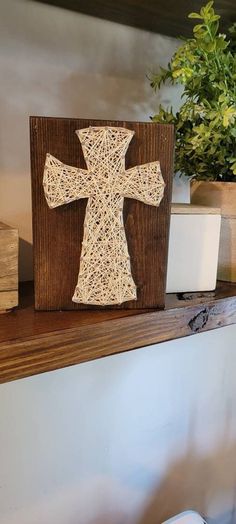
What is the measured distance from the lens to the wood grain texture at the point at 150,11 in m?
0.70

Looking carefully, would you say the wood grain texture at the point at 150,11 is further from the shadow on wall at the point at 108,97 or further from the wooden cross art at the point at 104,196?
the wooden cross art at the point at 104,196

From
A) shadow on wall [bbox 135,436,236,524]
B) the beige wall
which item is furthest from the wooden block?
shadow on wall [bbox 135,436,236,524]

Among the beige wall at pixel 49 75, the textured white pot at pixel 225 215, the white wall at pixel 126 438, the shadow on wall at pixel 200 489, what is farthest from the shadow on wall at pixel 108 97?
the shadow on wall at pixel 200 489

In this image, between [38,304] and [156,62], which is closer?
[38,304]

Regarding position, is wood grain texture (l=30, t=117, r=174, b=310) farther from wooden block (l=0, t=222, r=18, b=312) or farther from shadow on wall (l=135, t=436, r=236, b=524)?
shadow on wall (l=135, t=436, r=236, b=524)

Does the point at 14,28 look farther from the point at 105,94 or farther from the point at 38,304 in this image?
the point at 38,304

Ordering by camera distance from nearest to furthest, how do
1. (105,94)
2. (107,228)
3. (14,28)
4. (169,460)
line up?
(107,228)
(14,28)
(105,94)
(169,460)

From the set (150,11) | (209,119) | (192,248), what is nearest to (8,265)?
(192,248)

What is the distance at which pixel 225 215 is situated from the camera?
2.37ft

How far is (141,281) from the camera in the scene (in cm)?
59

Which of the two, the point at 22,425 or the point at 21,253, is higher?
the point at 21,253

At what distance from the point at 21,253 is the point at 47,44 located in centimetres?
34

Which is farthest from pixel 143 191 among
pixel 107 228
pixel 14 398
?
pixel 14 398

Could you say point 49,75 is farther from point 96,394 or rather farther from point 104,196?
point 96,394
